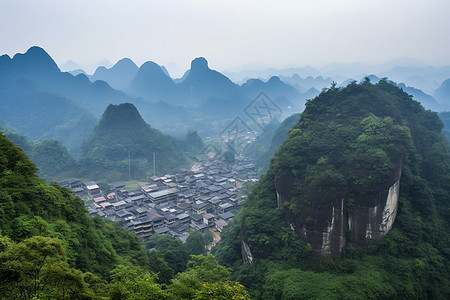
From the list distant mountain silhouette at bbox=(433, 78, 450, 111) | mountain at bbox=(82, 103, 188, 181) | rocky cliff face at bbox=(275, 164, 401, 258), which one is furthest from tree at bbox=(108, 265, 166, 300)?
distant mountain silhouette at bbox=(433, 78, 450, 111)

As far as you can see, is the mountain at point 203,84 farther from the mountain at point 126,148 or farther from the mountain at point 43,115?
the mountain at point 126,148

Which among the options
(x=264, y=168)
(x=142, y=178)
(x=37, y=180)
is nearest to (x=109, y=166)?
(x=142, y=178)

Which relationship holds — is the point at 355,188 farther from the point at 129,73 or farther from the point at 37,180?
the point at 129,73

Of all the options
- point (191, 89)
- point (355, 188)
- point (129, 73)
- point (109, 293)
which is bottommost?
point (109, 293)

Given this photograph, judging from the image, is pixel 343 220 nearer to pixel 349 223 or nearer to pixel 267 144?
pixel 349 223

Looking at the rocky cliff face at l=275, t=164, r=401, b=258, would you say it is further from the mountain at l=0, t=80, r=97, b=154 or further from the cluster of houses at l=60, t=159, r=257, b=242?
the mountain at l=0, t=80, r=97, b=154

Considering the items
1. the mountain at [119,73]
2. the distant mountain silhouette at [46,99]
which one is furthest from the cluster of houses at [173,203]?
the mountain at [119,73]

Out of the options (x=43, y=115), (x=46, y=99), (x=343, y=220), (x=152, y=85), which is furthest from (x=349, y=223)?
(x=152, y=85)
